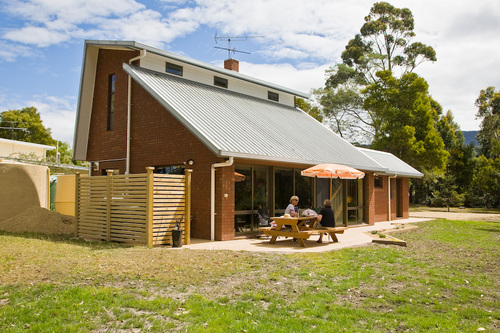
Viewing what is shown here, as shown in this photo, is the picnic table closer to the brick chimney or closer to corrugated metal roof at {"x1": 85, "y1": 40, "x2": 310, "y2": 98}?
corrugated metal roof at {"x1": 85, "y1": 40, "x2": 310, "y2": 98}

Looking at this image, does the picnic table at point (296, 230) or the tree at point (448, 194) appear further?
the tree at point (448, 194)

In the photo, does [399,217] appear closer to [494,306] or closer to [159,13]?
[159,13]

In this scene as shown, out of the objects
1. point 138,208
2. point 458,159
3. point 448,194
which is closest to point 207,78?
point 138,208

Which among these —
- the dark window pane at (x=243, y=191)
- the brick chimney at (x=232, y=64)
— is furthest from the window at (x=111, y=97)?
the brick chimney at (x=232, y=64)

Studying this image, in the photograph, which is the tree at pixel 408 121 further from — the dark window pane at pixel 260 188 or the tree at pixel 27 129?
the tree at pixel 27 129

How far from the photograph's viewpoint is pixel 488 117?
4594 centimetres

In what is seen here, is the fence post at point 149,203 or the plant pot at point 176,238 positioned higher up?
the fence post at point 149,203

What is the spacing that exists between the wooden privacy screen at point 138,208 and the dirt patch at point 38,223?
193 centimetres

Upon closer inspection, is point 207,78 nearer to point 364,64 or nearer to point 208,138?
point 208,138

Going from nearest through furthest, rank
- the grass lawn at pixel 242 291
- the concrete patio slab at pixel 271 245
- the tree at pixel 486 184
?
1. the grass lawn at pixel 242 291
2. the concrete patio slab at pixel 271 245
3. the tree at pixel 486 184

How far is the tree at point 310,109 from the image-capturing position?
128 feet

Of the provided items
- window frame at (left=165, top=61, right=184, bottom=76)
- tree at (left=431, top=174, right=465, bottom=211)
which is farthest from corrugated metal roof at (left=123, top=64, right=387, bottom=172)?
tree at (left=431, top=174, right=465, bottom=211)

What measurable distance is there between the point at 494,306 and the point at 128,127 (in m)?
12.9

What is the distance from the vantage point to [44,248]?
9664 mm
